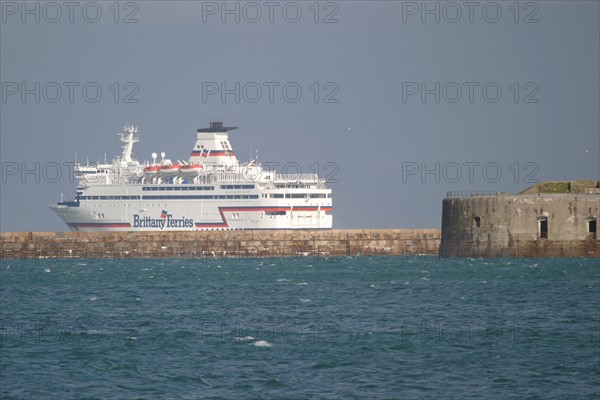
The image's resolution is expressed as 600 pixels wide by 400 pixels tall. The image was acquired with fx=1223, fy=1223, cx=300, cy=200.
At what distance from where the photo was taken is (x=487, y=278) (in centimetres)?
4475

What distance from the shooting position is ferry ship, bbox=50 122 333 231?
283 feet

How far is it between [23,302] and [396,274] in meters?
15.8

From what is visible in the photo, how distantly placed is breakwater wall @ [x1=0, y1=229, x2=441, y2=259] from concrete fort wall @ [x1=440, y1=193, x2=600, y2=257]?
12.1 metres

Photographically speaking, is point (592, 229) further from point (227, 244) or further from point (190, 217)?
point (190, 217)

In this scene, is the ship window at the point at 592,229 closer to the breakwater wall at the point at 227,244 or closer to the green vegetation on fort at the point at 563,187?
the green vegetation on fort at the point at 563,187

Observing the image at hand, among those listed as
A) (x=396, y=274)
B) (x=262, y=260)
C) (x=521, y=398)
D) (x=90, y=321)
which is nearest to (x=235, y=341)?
(x=90, y=321)

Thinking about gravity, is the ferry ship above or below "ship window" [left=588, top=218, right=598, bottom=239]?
above

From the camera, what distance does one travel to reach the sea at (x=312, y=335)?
23.3 m

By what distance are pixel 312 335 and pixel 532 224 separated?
74.6ft

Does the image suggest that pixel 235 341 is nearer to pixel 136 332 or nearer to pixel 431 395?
pixel 136 332
